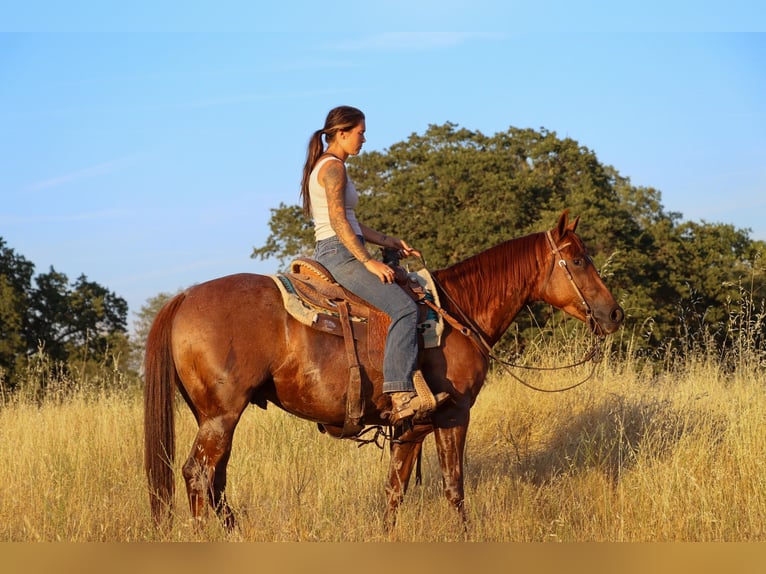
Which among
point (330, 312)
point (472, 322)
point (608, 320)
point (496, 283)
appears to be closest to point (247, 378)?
point (330, 312)

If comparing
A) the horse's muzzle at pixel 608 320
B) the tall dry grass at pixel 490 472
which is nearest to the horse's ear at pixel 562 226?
the horse's muzzle at pixel 608 320

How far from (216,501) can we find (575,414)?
4.72 m

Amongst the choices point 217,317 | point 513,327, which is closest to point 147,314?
point 513,327

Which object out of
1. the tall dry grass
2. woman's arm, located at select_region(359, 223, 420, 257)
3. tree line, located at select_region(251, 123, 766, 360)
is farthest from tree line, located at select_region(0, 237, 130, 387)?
woman's arm, located at select_region(359, 223, 420, 257)

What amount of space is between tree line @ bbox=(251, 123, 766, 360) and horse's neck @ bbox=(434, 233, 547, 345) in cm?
1342

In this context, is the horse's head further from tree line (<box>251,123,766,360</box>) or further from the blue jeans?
tree line (<box>251,123,766,360</box>)

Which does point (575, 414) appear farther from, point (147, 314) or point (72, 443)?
point (147, 314)

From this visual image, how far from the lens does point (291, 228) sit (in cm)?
2775

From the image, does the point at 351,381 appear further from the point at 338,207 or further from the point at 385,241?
the point at 385,241

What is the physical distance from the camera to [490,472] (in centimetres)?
778

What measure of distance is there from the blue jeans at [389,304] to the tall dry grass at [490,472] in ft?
3.21

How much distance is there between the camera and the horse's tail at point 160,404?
17.8 ft

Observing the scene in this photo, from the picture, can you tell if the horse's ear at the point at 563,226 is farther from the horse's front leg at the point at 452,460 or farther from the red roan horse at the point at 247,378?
the horse's front leg at the point at 452,460

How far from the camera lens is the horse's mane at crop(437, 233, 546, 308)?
6223mm
